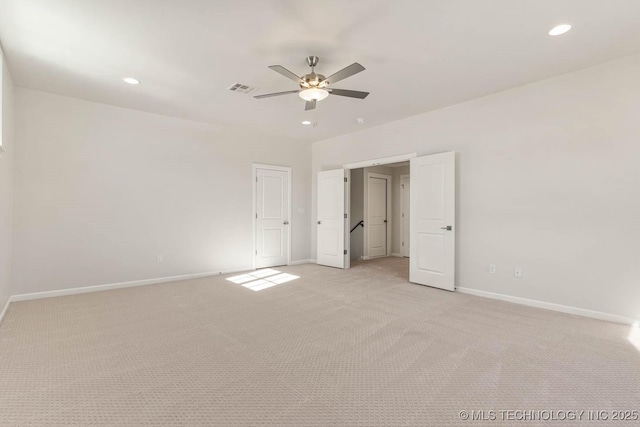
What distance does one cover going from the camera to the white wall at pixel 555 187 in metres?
3.22

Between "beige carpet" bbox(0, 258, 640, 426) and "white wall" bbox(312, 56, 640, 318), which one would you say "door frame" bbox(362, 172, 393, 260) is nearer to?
"white wall" bbox(312, 56, 640, 318)

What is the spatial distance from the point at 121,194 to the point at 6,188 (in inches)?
52.4

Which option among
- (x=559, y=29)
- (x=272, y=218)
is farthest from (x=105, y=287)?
(x=559, y=29)

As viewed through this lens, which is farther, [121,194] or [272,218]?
[272,218]

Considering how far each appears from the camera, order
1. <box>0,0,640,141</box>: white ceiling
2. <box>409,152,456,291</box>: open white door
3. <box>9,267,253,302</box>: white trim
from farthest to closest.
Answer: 1. <box>409,152,456,291</box>: open white door
2. <box>9,267,253,302</box>: white trim
3. <box>0,0,640,141</box>: white ceiling

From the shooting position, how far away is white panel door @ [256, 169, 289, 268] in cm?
624

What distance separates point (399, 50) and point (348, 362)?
3017mm

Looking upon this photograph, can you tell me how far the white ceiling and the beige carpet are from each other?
2.87m

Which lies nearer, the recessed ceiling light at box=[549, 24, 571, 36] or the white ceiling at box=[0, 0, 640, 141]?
the white ceiling at box=[0, 0, 640, 141]

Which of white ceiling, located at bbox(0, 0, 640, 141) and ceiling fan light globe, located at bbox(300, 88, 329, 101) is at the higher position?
white ceiling, located at bbox(0, 0, 640, 141)

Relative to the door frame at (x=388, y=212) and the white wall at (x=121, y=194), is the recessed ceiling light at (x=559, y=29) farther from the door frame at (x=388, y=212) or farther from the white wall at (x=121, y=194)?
the door frame at (x=388, y=212)

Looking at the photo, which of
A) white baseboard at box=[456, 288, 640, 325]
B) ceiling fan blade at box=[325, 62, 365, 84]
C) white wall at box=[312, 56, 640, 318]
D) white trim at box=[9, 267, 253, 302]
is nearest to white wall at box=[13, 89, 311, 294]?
white trim at box=[9, 267, 253, 302]

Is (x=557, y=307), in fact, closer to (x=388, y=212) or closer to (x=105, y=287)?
(x=388, y=212)

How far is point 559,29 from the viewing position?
8.80 feet
